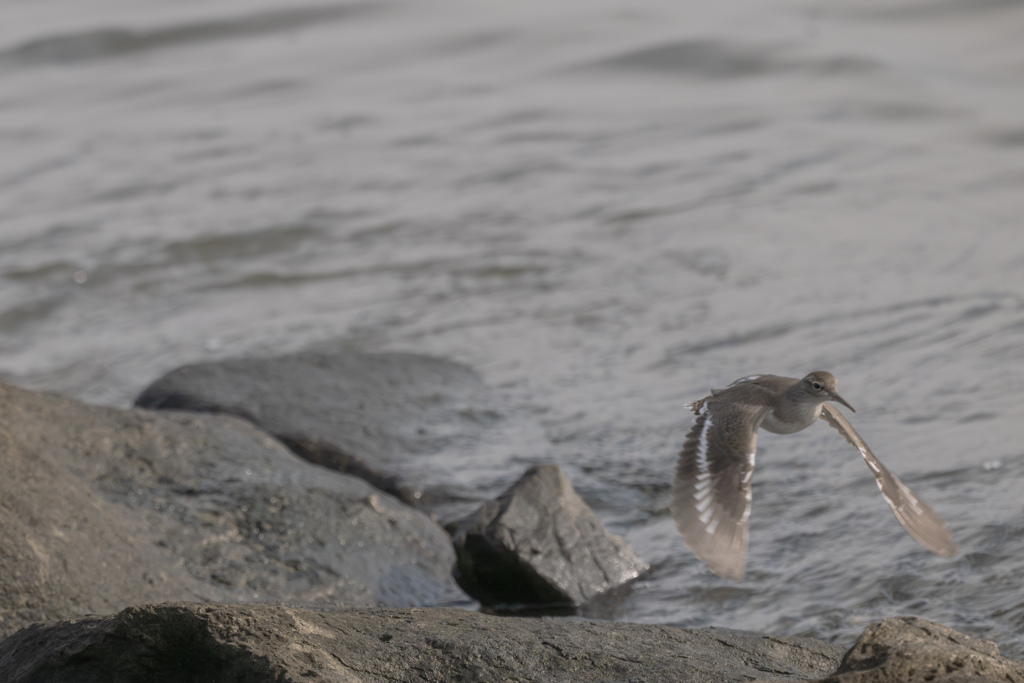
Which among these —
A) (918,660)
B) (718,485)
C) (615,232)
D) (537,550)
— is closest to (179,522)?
(537,550)

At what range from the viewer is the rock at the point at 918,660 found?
279 cm

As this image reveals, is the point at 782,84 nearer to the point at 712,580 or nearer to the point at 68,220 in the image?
the point at 68,220

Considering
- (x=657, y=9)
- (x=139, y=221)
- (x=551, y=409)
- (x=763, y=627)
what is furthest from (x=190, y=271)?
(x=657, y=9)

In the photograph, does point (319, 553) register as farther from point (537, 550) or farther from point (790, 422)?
point (790, 422)

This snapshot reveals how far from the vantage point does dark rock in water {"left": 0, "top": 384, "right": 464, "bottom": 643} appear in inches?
158

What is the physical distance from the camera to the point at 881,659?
2.84 metres

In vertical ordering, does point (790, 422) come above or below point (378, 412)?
above

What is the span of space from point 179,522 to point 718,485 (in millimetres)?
2200

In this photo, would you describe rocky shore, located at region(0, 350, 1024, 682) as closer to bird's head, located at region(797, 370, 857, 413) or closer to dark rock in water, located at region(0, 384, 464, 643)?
dark rock in water, located at region(0, 384, 464, 643)

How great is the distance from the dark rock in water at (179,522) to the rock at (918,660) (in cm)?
242

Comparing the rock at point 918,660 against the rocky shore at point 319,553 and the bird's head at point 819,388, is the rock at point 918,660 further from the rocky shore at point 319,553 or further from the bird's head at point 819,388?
the bird's head at point 819,388

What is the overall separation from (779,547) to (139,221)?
8282mm

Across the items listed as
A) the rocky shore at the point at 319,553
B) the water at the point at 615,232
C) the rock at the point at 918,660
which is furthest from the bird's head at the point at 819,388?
the rock at the point at 918,660

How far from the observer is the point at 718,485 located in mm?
4113
